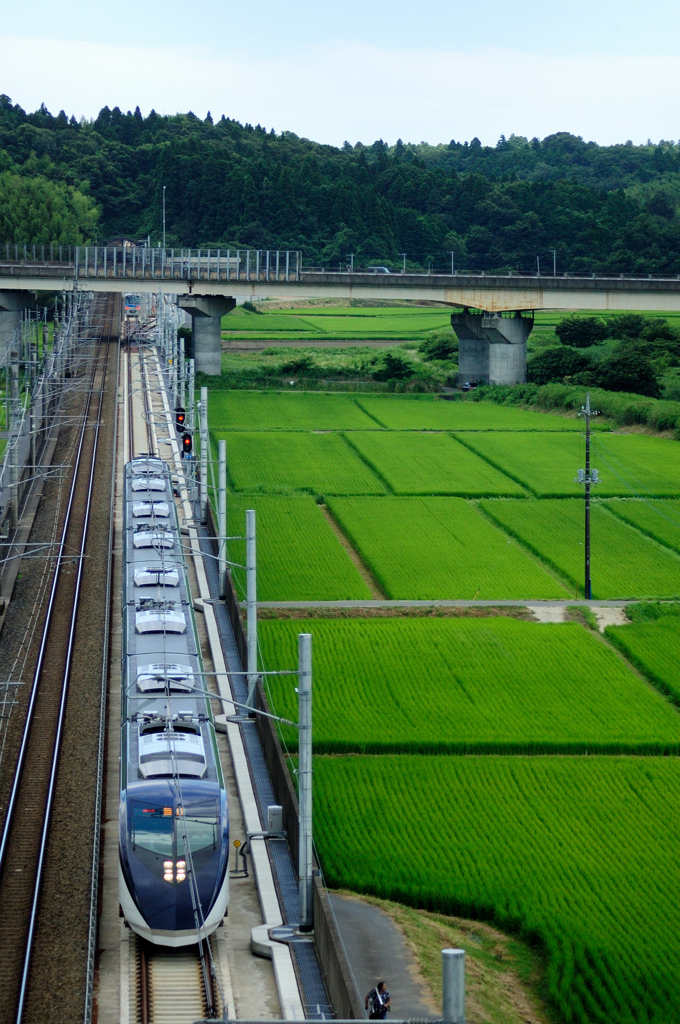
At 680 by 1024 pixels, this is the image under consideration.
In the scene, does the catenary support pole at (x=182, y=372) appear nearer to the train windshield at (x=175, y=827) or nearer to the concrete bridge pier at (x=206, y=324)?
the concrete bridge pier at (x=206, y=324)

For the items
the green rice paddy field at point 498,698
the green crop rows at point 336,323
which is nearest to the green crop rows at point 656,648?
the green rice paddy field at point 498,698

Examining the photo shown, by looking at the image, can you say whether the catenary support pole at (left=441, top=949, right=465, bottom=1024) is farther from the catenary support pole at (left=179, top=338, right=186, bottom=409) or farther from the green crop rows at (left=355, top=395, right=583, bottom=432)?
the green crop rows at (left=355, top=395, right=583, bottom=432)

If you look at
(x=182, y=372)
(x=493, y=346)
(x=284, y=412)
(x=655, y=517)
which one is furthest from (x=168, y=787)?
(x=493, y=346)

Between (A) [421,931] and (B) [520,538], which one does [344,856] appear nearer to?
(A) [421,931]

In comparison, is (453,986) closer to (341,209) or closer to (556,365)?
(556,365)

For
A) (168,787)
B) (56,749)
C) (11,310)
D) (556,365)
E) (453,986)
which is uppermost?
(11,310)

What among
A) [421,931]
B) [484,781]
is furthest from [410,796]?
[421,931]
